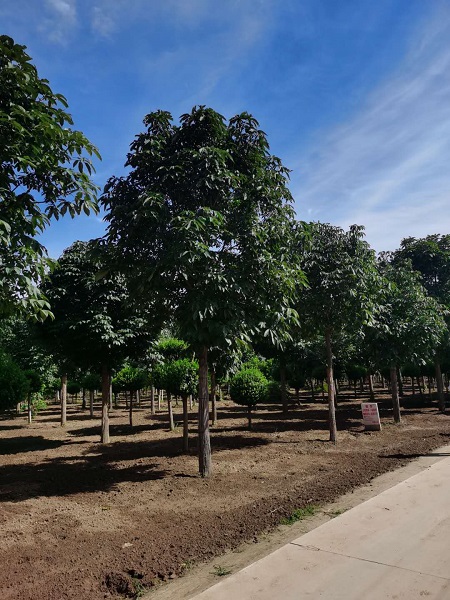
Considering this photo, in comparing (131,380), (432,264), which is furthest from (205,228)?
(432,264)

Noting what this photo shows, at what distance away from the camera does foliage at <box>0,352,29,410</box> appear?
1747cm

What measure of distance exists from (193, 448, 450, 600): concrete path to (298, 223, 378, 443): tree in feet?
21.9

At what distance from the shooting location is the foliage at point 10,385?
17467mm

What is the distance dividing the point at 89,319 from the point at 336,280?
8173 mm

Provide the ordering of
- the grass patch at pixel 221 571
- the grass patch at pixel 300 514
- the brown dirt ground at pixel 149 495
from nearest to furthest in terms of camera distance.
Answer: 1. the grass patch at pixel 221 571
2. the brown dirt ground at pixel 149 495
3. the grass patch at pixel 300 514

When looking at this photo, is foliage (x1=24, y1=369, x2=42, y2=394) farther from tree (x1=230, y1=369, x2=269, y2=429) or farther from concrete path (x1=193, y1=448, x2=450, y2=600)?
concrete path (x1=193, y1=448, x2=450, y2=600)

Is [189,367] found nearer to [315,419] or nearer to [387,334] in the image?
[387,334]

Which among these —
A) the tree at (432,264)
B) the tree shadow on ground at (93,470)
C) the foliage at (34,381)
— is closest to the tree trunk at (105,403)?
the tree shadow on ground at (93,470)

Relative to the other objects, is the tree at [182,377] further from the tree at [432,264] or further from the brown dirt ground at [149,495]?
the tree at [432,264]

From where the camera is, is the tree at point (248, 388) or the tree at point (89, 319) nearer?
the tree at point (89, 319)

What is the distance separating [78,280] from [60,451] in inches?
236

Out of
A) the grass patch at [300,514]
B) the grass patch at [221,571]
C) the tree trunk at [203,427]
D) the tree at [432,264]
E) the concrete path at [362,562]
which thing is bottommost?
the grass patch at [300,514]

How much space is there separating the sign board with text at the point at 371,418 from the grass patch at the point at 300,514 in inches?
363

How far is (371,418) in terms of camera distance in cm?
1509
